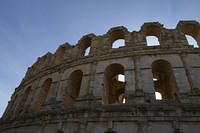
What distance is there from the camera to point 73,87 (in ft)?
36.8

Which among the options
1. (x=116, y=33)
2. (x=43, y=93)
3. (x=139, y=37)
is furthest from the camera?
(x=116, y=33)

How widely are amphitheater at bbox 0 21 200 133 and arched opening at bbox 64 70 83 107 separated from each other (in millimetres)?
74

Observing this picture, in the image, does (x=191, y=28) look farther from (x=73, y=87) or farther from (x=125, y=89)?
(x=73, y=87)

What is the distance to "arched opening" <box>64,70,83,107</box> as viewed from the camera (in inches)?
406

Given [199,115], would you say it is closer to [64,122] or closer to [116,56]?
[116,56]

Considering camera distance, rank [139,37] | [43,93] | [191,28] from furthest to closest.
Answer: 1. [43,93]
2. [191,28]
3. [139,37]

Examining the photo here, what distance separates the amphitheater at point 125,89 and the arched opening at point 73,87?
7 centimetres

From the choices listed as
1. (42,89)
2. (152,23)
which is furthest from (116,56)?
(42,89)

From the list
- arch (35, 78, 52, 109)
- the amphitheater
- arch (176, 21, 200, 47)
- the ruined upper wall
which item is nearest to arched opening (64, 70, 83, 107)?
the amphitheater

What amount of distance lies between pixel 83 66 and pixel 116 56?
261 centimetres

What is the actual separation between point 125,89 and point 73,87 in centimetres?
442

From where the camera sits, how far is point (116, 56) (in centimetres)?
1034

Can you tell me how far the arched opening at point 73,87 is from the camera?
10.3m

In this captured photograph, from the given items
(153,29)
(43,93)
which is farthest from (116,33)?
(43,93)
